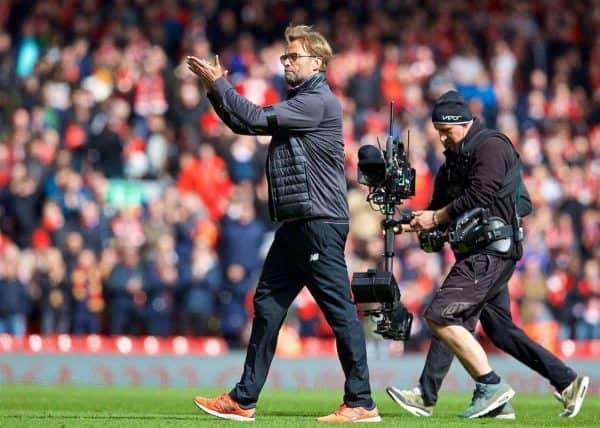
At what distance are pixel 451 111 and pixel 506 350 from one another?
196 centimetres

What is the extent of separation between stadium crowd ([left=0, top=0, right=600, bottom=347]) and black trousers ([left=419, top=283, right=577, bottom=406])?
7420mm

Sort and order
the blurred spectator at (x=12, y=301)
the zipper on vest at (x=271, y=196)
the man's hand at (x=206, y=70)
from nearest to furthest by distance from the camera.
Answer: the man's hand at (x=206, y=70) < the zipper on vest at (x=271, y=196) < the blurred spectator at (x=12, y=301)

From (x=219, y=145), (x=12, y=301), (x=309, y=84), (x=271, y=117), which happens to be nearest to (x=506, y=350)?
(x=309, y=84)

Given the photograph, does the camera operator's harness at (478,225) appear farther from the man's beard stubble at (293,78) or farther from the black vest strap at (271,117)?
the black vest strap at (271,117)

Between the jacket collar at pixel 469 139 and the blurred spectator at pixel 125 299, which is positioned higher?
the jacket collar at pixel 469 139

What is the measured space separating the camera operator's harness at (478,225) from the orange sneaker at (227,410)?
204 cm

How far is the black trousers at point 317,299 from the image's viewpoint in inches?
387

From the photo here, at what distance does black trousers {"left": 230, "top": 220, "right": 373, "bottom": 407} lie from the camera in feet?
32.2

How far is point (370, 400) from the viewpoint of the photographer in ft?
32.5

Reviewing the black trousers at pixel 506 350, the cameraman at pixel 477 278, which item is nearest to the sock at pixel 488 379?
the cameraman at pixel 477 278

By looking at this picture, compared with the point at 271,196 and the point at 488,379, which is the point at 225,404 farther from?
the point at 488,379

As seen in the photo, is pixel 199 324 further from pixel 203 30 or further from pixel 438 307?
pixel 438 307

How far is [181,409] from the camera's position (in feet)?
38.1

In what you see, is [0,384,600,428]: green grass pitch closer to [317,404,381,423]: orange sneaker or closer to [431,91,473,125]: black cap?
[317,404,381,423]: orange sneaker
